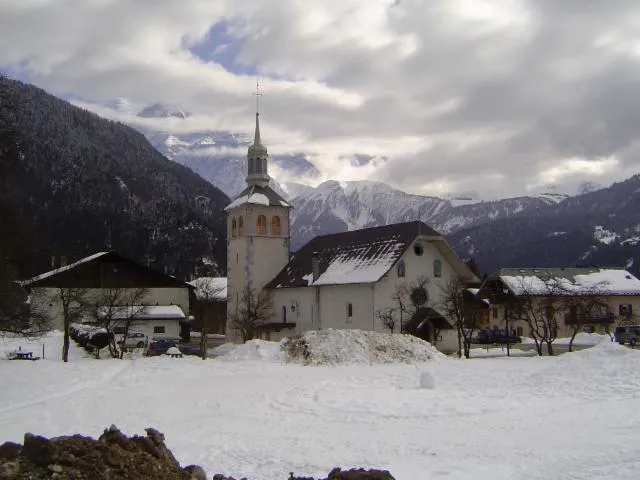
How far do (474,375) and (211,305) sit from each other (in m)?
51.8

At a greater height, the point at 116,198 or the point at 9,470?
the point at 116,198

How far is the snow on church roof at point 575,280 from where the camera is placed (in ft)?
222

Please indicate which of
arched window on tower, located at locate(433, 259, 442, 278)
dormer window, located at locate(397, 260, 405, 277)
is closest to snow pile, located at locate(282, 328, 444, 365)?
dormer window, located at locate(397, 260, 405, 277)

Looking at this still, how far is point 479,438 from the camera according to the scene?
14.3 m

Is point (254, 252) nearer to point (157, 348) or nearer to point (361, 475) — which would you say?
point (157, 348)

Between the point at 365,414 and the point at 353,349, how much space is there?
16.2 m

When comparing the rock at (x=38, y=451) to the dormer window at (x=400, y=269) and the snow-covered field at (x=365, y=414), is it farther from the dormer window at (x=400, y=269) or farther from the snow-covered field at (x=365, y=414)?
the dormer window at (x=400, y=269)

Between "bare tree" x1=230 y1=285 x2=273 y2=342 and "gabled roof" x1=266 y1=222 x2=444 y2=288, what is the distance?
1246 mm

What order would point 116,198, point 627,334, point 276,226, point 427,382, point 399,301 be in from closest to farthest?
point 427,382 < point 399,301 < point 627,334 < point 276,226 < point 116,198

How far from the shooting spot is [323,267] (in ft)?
175

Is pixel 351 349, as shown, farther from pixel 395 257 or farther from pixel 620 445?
pixel 620 445

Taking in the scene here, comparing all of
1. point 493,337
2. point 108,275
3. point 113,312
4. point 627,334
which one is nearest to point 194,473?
point 113,312

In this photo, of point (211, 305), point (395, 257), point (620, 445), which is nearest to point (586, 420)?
point (620, 445)

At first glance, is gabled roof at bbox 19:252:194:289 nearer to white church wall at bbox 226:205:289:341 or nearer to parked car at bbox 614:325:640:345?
white church wall at bbox 226:205:289:341
